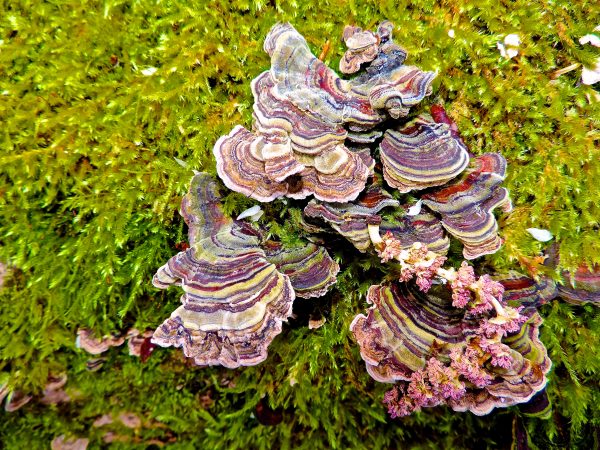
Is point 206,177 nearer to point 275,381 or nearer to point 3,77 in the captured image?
point 3,77

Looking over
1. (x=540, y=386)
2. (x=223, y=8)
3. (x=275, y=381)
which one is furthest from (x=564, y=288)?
(x=223, y=8)

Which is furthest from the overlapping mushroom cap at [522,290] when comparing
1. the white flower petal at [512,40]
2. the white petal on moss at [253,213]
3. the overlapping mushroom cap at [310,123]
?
the white petal on moss at [253,213]

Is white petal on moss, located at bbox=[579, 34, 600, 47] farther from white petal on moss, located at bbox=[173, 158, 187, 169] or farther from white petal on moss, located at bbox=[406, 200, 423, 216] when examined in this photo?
white petal on moss, located at bbox=[173, 158, 187, 169]

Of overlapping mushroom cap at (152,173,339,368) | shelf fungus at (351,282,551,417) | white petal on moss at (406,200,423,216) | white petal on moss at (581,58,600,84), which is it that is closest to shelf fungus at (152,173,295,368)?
overlapping mushroom cap at (152,173,339,368)

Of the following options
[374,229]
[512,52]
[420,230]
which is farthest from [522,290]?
[512,52]

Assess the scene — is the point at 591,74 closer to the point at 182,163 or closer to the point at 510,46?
the point at 510,46

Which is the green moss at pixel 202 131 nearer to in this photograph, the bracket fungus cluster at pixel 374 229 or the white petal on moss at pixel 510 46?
the white petal on moss at pixel 510 46

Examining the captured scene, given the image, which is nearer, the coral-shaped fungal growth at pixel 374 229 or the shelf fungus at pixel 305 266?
the coral-shaped fungal growth at pixel 374 229
